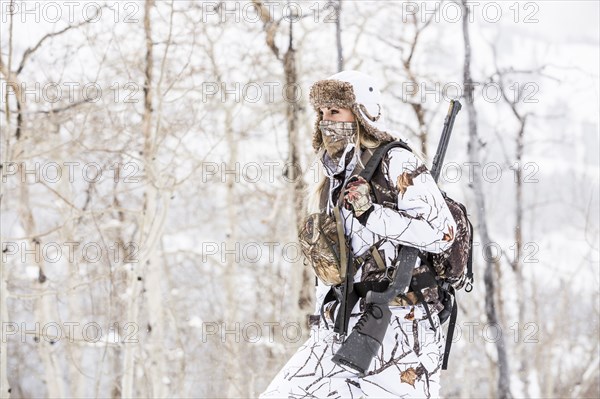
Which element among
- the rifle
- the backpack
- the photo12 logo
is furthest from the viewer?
the photo12 logo

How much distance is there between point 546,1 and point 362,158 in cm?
1028

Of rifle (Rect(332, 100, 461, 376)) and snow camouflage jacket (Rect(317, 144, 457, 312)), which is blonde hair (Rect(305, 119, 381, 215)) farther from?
rifle (Rect(332, 100, 461, 376))

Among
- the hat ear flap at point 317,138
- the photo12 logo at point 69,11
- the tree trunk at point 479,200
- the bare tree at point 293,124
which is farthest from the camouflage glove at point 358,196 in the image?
the tree trunk at point 479,200

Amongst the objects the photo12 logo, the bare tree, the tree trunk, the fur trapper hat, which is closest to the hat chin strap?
the fur trapper hat

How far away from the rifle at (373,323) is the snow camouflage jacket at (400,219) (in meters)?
0.06

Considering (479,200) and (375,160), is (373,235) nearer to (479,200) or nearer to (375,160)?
(375,160)

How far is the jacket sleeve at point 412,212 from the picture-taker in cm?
228

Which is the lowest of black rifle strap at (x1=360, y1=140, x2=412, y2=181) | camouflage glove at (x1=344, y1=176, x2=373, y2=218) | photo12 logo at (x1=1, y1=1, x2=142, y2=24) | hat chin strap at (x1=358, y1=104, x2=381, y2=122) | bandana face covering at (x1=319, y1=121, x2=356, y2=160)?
camouflage glove at (x1=344, y1=176, x2=373, y2=218)

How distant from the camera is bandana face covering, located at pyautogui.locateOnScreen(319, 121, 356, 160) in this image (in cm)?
246

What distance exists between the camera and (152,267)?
9141 mm

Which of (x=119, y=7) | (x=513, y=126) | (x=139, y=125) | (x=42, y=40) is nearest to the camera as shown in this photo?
(x=42, y=40)

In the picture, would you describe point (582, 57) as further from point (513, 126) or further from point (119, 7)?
point (119, 7)

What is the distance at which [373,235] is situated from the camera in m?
2.37

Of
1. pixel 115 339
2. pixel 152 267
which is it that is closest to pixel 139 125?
pixel 152 267
